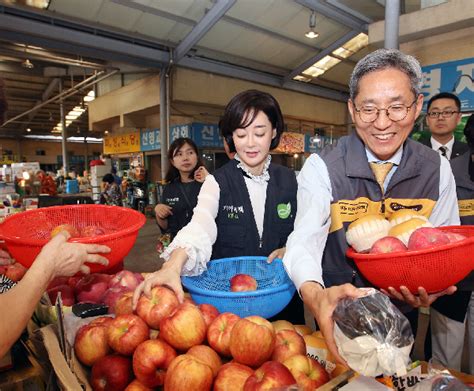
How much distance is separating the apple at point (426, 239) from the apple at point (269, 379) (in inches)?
22.1

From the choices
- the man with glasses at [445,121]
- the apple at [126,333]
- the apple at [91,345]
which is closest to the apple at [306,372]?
the apple at [126,333]

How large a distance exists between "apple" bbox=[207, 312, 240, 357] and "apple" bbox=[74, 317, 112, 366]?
346 millimetres

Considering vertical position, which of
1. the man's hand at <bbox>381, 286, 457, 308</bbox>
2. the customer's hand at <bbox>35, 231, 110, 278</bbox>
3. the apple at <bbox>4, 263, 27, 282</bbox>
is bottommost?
the apple at <bbox>4, 263, 27, 282</bbox>

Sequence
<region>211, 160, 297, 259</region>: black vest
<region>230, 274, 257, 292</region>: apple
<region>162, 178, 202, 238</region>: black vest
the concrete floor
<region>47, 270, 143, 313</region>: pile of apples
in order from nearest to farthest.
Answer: <region>230, 274, 257, 292</region>: apple → <region>47, 270, 143, 313</region>: pile of apples → <region>211, 160, 297, 259</region>: black vest → <region>162, 178, 202, 238</region>: black vest → the concrete floor

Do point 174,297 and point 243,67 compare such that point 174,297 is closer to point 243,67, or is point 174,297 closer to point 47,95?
point 243,67

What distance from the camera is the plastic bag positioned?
2.52 ft

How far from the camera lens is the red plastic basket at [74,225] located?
4.47 feet

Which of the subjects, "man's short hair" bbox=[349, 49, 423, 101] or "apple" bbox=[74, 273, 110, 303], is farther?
"apple" bbox=[74, 273, 110, 303]

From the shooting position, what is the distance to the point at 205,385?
0.94 metres

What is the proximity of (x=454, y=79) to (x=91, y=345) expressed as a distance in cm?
601

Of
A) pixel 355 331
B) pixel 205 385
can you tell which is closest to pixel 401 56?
pixel 355 331

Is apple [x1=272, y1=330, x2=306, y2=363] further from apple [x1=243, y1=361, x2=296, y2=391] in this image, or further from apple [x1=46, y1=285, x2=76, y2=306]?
apple [x1=46, y1=285, x2=76, y2=306]

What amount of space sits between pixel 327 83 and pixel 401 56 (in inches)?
435

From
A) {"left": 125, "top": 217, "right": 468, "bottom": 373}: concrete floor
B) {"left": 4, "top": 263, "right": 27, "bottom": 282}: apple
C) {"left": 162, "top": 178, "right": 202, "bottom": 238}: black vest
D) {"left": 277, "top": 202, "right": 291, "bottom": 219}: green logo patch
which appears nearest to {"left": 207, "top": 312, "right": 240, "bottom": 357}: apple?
{"left": 277, "top": 202, "right": 291, "bottom": 219}: green logo patch
